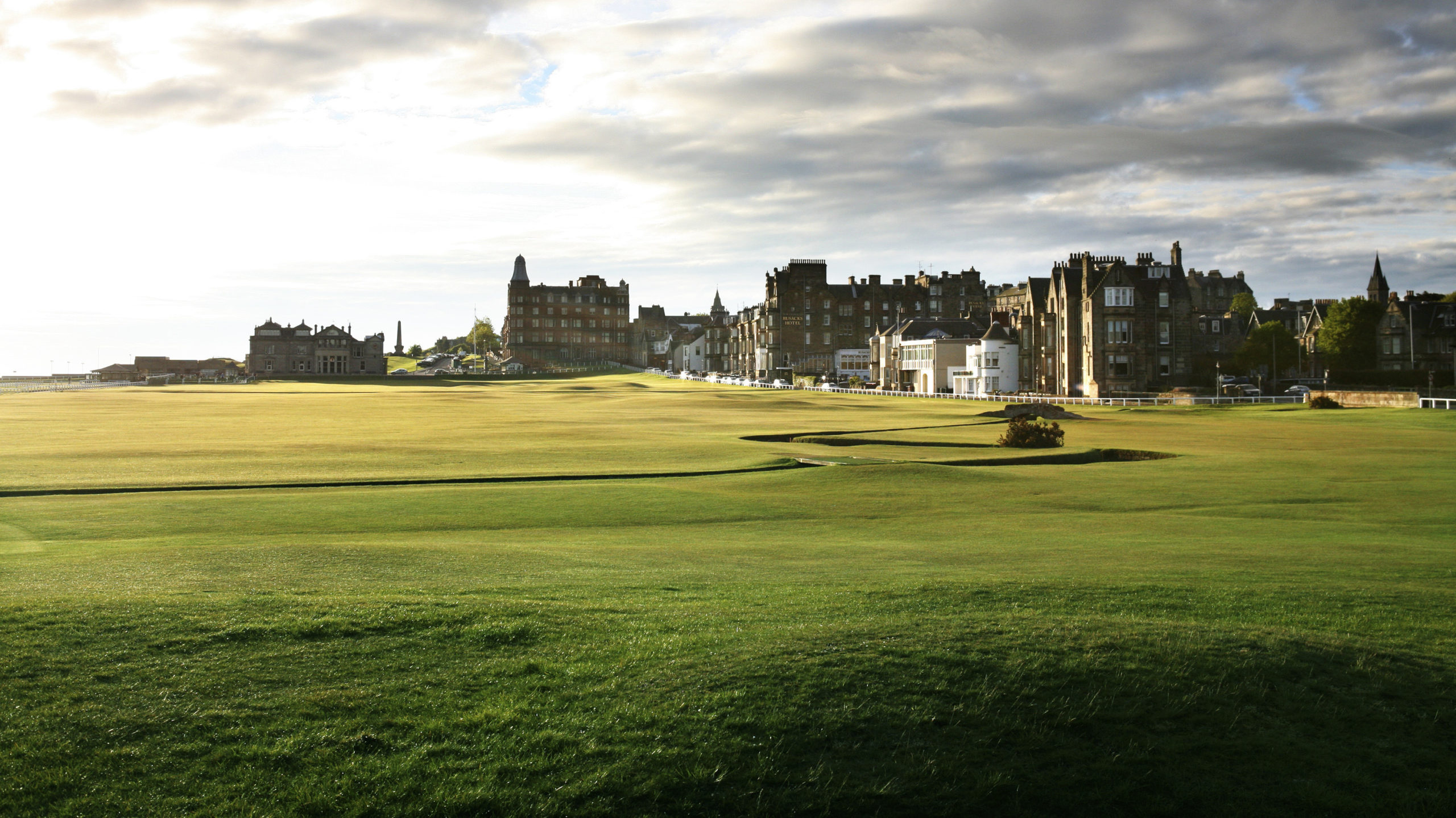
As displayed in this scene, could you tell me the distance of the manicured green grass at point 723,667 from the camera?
28.3 feet

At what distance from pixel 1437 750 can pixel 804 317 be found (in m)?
184

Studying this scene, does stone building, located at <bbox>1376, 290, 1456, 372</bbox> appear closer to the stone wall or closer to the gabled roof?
the stone wall

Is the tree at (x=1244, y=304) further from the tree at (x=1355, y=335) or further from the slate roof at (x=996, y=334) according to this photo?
the slate roof at (x=996, y=334)

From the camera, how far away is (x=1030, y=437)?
48.6 metres

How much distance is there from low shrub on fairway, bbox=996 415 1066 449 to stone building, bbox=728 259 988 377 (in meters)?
140

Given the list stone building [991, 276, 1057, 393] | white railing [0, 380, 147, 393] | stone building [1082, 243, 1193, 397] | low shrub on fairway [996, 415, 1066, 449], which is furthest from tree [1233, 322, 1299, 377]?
white railing [0, 380, 147, 393]

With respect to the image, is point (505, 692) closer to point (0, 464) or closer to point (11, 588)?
point (11, 588)

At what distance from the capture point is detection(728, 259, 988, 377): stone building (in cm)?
19088

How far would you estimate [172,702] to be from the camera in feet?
30.6

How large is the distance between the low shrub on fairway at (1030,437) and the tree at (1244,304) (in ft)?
459

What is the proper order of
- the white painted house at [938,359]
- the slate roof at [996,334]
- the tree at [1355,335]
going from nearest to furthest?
the slate roof at [996,334], the tree at [1355,335], the white painted house at [938,359]

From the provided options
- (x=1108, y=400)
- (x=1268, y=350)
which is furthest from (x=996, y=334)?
(x=1268, y=350)

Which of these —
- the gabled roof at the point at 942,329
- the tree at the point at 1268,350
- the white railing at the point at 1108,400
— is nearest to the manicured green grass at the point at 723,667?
the white railing at the point at 1108,400

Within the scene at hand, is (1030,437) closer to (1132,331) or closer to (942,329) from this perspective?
(1132,331)
